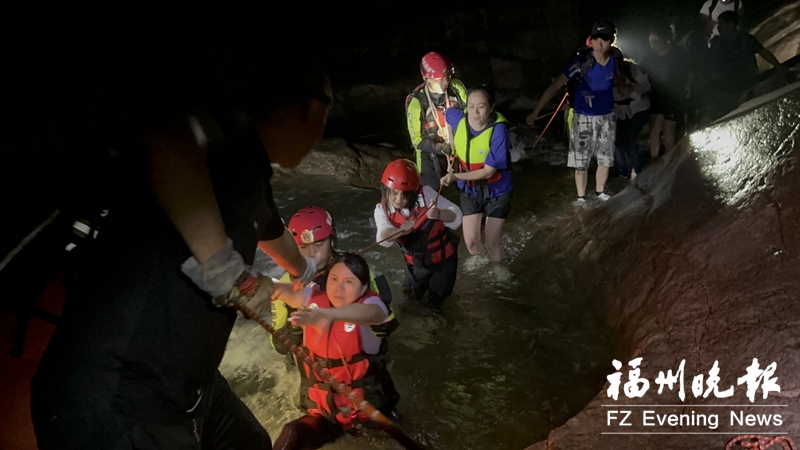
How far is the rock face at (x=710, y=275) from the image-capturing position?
103 inches

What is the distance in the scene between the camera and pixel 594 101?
657cm

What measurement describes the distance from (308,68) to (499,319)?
3734 millimetres

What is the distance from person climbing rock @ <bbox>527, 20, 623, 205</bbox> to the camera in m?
6.26

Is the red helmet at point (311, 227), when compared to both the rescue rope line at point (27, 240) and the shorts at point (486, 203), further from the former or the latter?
the shorts at point (486, 203)

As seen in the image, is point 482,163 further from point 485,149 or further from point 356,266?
point 356,266

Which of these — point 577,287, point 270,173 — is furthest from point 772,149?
point 270,173

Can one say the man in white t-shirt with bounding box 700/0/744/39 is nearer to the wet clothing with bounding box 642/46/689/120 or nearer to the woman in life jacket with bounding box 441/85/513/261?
the wet clothing with bounding box 642/46/689/120

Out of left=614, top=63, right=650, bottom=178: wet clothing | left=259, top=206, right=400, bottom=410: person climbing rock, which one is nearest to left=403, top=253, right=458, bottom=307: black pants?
left=259, top=206, right=400, bottom=410: person climbing rock

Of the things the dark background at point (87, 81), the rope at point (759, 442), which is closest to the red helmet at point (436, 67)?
the dark background at point (87, 81)

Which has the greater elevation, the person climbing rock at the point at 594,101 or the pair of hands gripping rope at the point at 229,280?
the person climbing rock at the point at 594,101

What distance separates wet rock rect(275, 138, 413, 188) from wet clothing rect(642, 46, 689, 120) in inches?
182

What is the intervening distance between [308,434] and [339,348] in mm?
662

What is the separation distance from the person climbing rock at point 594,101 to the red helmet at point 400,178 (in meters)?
2.47

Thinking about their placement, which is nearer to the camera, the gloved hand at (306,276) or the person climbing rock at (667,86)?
the gloved hand at (306,276)
